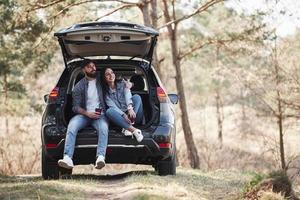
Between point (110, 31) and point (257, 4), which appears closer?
point (110, 31)

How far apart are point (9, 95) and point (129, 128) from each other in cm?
1441

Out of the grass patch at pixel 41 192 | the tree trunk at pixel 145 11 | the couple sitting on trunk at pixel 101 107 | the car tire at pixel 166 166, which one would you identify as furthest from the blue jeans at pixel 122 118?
the tree trunk at pixel 145 11

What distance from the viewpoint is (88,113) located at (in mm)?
8070

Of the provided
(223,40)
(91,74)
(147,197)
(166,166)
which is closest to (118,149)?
(166,166)

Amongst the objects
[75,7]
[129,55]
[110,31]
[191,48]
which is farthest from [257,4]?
[110,31]

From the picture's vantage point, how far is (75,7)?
15594 millimetres

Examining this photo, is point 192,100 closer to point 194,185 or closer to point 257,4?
point 257,4

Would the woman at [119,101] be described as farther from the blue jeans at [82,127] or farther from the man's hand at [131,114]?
the blue jeans at [82,127]

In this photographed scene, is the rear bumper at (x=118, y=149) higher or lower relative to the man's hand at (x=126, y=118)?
lower

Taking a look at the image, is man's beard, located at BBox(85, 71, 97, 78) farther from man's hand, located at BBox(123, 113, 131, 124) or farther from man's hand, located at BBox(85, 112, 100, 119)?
man's hand, located at BBox(123, 113, 131, 124)

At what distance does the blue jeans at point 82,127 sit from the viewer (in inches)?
306

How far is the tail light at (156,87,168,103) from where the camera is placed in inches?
328

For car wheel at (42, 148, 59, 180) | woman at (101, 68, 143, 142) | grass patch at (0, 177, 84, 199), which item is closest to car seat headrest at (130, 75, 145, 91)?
woman at (101, 68, 143, 142)

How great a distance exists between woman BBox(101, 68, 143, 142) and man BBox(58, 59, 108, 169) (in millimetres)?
122
